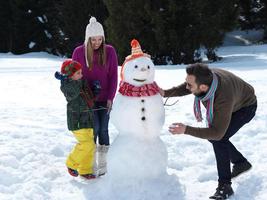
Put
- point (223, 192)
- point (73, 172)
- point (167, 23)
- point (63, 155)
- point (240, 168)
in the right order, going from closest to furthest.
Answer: point (223, 192) → point (240, 168) → point (73, 172) → point (63, 155) → point (167, 23)

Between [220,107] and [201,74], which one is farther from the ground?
[201,74]

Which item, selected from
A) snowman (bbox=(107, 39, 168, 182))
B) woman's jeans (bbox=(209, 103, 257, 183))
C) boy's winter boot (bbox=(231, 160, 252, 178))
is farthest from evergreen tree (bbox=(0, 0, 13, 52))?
woman's jeans (bbox=(209, 103, 257, 183))

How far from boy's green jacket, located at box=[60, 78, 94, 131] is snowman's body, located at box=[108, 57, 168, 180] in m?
0.30

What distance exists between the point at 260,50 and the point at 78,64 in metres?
11.3

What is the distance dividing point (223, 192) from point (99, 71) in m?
1.65

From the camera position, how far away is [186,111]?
6562 millimetres

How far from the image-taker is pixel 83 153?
4383 mm

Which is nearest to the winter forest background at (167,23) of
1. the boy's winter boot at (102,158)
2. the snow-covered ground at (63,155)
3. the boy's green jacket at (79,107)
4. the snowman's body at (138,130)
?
the snow-covered ground at (63,155)

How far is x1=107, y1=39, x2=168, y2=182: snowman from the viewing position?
14.1 feet

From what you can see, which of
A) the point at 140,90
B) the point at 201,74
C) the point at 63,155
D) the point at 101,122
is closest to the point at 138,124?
the point at 140,90

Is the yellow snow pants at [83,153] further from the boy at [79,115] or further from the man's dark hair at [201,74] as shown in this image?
the man's dark hair at [201,74]

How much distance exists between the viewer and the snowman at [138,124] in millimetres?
4312

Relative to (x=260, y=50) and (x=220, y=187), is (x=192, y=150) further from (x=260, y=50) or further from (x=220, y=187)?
(x=260, y=50)

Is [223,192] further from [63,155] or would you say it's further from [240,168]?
[63,155]
